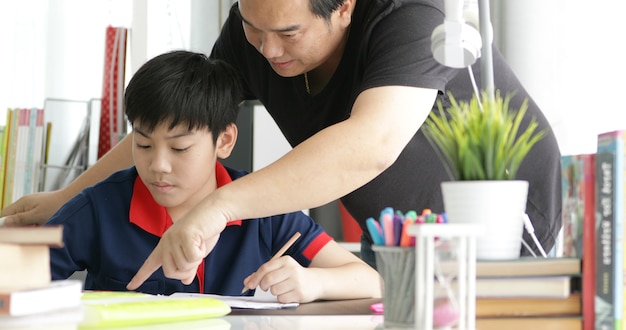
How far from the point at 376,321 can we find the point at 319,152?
0.83 ft

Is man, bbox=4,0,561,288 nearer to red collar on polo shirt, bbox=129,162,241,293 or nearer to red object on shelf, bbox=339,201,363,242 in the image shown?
red collar on polo shirt, bbox=129,162,241,293

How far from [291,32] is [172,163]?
1.13 feet

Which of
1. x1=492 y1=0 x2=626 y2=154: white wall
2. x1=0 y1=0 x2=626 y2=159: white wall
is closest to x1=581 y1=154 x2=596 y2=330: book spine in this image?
x1=0 y1=0 x2=626 y2=159: white wall

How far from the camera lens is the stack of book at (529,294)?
851 millimetres

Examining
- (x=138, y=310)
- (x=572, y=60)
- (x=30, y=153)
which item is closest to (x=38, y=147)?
(x=30, y=153)

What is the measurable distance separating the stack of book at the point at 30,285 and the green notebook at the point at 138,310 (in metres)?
0.15

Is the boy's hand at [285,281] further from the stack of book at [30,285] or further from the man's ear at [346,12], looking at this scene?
the stack of book at [30,285]

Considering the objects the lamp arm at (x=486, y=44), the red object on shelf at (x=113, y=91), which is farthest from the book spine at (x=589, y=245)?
the red object on shelf at (x=113, y=91)

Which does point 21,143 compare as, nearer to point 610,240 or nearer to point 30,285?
point 30,285

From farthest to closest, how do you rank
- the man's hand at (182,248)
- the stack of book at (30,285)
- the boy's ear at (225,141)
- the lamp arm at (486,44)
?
the boy's ear at (225,141) < the lamp arm at (486,44) < the man's hand at (182,248) < the stack of book at (30,285)

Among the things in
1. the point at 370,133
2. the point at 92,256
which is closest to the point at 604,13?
the point at 370,133

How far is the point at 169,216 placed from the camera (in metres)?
1.61

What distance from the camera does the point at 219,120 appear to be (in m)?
1.69

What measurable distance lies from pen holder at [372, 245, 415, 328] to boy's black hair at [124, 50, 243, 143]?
84 cm
